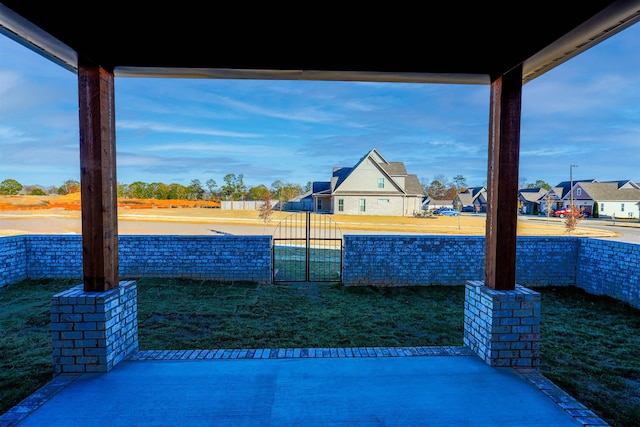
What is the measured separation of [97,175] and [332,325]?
3.86 meters

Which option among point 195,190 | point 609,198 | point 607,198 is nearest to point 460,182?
point 607,198

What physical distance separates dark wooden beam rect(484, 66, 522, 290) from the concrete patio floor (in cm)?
98

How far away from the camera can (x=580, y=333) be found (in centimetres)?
511

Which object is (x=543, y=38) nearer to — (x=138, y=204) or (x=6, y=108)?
(x=6, y=108)

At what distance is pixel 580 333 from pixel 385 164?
2879cm

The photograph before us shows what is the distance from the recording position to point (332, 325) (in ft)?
17.4

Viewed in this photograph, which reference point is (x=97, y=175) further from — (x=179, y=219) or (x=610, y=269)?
(x=179, y=219)

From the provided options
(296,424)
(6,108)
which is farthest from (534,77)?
(6,108)

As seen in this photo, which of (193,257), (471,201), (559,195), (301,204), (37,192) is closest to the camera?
(193,257)

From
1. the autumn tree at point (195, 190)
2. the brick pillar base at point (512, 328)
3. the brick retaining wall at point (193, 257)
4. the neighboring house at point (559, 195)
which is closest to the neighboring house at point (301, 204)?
the autumn tree at point (195, 190)

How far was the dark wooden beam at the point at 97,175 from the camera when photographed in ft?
9.88

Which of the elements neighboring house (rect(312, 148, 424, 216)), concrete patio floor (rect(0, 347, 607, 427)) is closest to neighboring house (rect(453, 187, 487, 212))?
neighboring house (rect(312, 148, 424, 216))

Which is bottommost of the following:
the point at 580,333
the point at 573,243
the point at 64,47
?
the point at 580,333

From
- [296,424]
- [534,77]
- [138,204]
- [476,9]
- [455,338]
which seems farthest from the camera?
[138,204]
